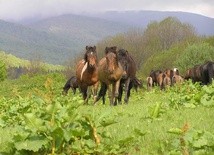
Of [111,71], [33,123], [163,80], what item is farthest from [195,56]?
[33,123]

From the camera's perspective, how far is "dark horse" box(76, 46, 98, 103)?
17703 mm

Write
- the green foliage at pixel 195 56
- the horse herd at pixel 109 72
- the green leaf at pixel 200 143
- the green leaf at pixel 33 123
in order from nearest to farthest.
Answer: the green leaf at pixel 200 143
the green leaf at pixel 33 123
the horse herd at pixel 109 72
the green foliage at pixel 195 56

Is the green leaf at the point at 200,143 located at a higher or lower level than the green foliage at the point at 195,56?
higher

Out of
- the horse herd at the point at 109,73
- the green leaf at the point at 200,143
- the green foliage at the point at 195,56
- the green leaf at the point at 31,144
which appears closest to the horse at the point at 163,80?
the horse herd at the point at 109,73

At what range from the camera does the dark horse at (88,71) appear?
697 inches

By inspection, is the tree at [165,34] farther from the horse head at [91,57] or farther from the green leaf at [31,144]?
the green leaf at [31,144]

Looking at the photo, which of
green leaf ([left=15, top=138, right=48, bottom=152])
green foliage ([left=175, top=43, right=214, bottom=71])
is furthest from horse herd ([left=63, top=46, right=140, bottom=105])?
green foliage ([left=175, top=43, right=214, bottom=71])

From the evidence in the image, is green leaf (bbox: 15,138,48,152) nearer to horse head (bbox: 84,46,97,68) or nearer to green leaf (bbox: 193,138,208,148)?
green leaf (bbox: 193,138,208,148)

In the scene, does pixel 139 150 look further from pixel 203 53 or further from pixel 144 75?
pixel 144 75

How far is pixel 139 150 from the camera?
607 cm

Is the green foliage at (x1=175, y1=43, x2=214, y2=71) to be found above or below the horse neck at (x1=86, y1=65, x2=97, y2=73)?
below

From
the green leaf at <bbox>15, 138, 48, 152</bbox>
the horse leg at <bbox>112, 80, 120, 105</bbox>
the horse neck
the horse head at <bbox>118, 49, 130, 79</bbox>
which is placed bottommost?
the horse leg at <bbox>112, 80, 120, 105</bbox>

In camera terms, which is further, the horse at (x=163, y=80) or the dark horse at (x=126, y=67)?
the horse at (x=163, y=80)

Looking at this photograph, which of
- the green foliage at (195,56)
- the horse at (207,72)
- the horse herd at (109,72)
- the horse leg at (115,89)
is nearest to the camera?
the horse herd at (109,72)
